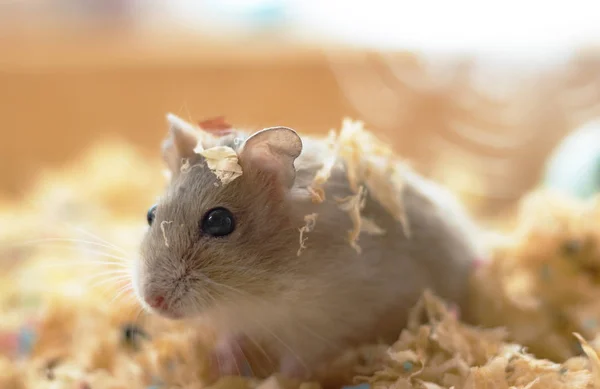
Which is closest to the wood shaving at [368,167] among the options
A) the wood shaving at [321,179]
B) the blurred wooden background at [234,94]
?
the wood shaving at [321,179]

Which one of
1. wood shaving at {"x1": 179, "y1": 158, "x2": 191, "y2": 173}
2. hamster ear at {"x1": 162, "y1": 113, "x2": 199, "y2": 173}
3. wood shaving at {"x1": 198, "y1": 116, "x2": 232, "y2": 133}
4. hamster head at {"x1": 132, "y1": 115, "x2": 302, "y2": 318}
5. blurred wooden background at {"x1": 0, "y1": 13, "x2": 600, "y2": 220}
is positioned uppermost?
blurred wooden background at {"x1": 0, "y1": 13, "x2": 600, "y2": 220}

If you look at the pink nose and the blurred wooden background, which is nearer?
the pink nose

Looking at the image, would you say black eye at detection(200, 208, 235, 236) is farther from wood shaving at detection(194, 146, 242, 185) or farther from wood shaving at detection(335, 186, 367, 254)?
wood shaving at detection(335, 186, 367, 254)

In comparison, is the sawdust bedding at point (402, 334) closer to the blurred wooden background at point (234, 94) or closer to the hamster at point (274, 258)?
the hamster at point (274, 258)

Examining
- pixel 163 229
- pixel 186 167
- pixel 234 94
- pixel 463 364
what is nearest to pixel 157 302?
pixel 163 229

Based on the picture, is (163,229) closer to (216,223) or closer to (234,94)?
(216,223)

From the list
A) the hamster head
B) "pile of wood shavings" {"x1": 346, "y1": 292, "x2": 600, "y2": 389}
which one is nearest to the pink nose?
the hamster head
